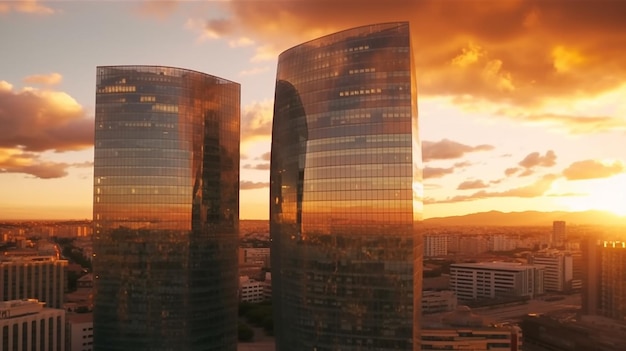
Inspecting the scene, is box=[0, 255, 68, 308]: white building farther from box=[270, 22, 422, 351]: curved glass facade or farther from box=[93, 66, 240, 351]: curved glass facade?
box=[270, 22, 422, 351]: curved glass facade

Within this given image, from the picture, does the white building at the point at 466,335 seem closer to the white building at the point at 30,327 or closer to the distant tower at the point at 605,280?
the distant tower at the point at 605,280

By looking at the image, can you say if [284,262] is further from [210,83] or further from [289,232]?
[210,83]

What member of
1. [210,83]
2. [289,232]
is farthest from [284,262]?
[210,83]

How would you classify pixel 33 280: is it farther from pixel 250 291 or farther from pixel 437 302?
pixel 437 302

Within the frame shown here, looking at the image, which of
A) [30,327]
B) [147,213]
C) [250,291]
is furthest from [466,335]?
[250,291]

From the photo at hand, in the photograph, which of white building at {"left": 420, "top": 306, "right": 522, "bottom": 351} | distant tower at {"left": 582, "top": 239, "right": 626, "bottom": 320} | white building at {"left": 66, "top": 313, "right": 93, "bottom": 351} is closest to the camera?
white building at {"left": 420, "top": 306, "right": 522, "bottom": 351}

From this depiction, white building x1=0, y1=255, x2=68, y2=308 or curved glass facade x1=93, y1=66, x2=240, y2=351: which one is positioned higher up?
curved glass facade x1=93, y1=66, x2=240, y2=351

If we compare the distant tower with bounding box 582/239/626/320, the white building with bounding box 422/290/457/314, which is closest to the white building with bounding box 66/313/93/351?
the white building with bounding box 422/290/457/314
